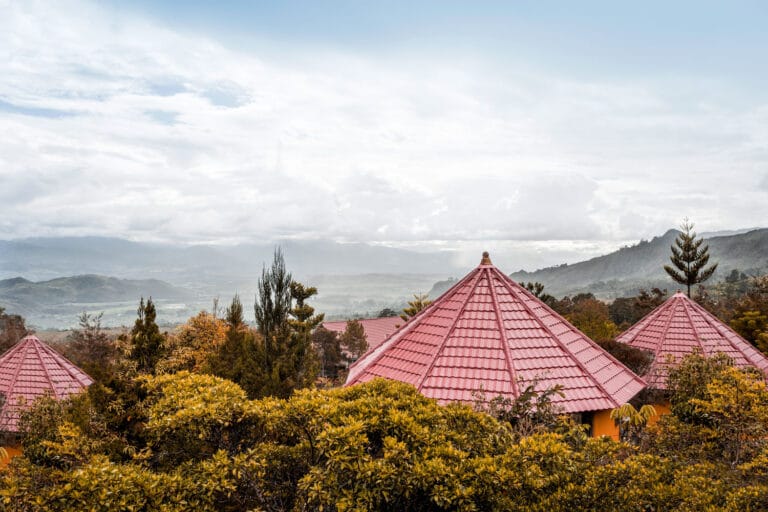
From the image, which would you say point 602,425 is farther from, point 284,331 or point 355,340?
point 355,340

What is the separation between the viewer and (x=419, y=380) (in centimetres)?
1183

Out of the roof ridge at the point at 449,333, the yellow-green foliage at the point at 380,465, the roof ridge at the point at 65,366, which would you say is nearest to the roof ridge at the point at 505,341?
the roof ridge at the point at 449,333

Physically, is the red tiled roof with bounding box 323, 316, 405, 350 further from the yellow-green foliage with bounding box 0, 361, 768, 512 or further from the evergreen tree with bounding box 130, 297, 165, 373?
the yellow-green foliage with bounding box 0, 361, 768, 512

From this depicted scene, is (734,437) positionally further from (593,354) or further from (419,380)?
(419,380)

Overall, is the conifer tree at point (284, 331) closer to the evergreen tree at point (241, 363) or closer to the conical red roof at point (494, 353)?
the evergreen tree at point (241, 363)

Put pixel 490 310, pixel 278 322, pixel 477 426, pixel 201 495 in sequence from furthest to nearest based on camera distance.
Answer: pixel 278 322 → pixel 490 310 → pixel 477 426 → pixel 201 495

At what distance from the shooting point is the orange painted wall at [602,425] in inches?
461

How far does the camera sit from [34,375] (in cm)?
1898

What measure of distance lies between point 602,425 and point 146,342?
11220mm

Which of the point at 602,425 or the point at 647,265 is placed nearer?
the point at 602,425

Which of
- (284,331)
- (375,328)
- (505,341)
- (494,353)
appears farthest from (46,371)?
(375,328)

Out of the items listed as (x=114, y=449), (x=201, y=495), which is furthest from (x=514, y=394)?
(x=114, y=449)

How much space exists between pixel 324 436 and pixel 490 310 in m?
7.81

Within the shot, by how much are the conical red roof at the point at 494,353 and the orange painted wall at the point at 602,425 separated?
378 millimetres
